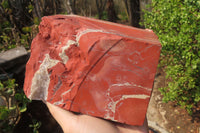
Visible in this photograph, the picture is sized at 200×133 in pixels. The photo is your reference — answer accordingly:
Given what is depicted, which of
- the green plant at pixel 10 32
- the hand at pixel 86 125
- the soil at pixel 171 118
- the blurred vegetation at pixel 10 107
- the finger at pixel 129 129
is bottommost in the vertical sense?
the soil at pixel 171 118

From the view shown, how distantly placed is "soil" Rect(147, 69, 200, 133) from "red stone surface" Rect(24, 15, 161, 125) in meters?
1.58

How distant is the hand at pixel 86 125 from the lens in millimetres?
1147

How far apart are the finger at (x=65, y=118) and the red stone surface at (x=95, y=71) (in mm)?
43

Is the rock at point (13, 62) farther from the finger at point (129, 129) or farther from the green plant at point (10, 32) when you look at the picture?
the finger at point (129, 129)

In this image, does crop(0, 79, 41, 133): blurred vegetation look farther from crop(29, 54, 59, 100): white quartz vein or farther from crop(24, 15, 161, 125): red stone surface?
crop(24, 15, 161, 125): red stone surface

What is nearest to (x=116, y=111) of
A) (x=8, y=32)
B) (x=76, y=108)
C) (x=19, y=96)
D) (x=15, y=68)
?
(x=76, y=108)

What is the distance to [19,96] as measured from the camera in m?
2.12

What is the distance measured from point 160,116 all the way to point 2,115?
232 centimetres

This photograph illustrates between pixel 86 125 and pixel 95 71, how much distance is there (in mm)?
364

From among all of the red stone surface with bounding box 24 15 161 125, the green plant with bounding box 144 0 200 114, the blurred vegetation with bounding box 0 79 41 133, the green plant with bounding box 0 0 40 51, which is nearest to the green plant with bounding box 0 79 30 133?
the blurred vegetation with bounding box 0 79 41 133

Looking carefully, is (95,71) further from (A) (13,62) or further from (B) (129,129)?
(A) (13,62)

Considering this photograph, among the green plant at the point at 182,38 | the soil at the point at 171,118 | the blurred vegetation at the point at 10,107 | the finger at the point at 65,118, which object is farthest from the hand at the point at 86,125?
the soil at the point at 171,118

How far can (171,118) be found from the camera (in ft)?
9.39

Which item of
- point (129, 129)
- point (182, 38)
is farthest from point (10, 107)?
point (182, 38)
